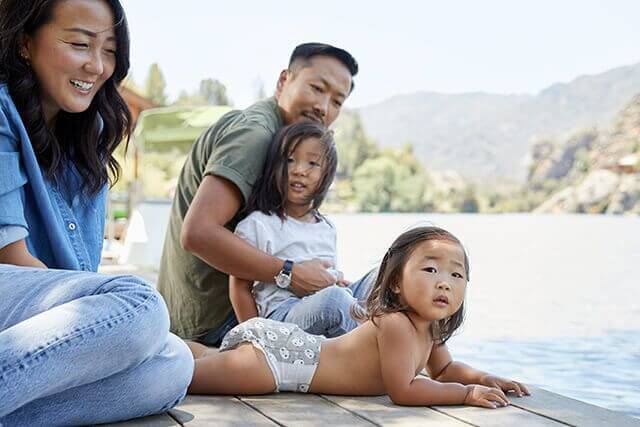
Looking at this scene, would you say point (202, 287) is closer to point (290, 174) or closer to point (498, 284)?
point (290, 174)

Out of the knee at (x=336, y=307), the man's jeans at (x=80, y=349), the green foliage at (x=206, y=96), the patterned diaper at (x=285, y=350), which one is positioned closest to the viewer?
the man's jeans at (x=80, y=349)

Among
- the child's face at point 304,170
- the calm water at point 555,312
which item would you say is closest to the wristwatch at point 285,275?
the child's face at point 304,170

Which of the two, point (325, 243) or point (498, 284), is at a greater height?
point (325, 243)

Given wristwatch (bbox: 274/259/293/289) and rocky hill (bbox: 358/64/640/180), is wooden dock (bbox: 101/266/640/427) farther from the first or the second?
rocky hill (bbox: 358/64/640/180)

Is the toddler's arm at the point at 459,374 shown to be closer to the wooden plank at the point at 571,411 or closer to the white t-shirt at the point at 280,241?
the wooden plank at the point at 571,411

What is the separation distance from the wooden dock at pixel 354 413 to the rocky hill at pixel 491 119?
113ft

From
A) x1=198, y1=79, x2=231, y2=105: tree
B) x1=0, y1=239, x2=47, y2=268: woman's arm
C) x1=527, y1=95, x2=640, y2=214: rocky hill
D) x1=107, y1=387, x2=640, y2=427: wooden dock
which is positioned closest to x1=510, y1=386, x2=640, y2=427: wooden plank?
x1=107, y1=387, x2=640, y2=427: wooden dock

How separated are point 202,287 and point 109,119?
702 mm

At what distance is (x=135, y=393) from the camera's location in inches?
62.5

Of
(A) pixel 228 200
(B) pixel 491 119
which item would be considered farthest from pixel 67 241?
(B) pixel 491 119

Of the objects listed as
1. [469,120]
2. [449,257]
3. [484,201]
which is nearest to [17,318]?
[449,257]

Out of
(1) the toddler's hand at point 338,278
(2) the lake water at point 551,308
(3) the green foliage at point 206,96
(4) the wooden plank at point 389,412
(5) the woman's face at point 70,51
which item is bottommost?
(2) the lake water at point 551,308

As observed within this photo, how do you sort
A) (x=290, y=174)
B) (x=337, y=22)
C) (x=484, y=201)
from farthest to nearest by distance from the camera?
(x=337, y=22) → (x=484, y=201) → (x=290, y=174)

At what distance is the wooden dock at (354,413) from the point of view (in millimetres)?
1679
